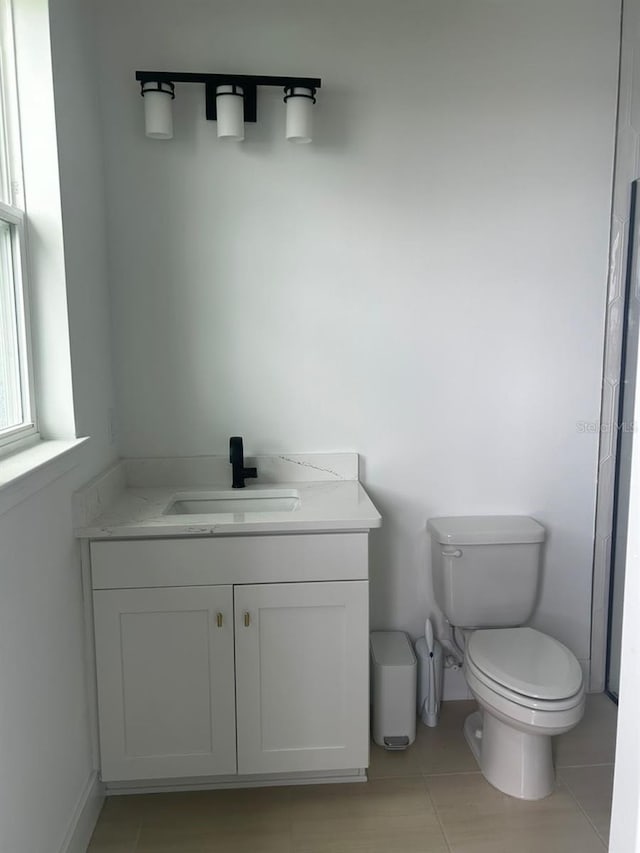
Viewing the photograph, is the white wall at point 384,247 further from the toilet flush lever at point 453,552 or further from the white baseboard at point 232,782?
the white baseboard at point 232,782

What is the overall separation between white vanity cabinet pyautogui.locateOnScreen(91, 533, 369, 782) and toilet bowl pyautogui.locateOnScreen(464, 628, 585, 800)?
0.39 m

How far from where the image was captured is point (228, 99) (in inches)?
83.4

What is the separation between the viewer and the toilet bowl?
6.26 feet

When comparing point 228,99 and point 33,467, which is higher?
point 228,99

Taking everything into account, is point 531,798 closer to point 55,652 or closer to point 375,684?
point 375,684

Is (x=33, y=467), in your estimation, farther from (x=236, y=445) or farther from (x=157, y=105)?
(x=157, y=105)

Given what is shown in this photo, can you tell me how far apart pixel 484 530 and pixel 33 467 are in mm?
1471

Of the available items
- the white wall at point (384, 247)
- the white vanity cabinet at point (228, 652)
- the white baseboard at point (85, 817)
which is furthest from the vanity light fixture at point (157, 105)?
the white baseboard at point (85, 817)

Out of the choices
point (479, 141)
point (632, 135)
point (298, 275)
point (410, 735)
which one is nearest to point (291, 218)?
point (298, 275)

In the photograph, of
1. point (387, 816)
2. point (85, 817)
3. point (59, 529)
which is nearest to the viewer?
point (59, 529)

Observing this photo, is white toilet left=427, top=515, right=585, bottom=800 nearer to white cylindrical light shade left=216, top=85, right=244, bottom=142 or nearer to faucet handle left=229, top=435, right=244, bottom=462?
faucet handle left=229, top=435, right=244, bottom=462

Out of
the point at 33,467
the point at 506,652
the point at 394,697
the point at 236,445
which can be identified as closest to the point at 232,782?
the point at 394,697

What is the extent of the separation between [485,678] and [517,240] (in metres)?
1.45

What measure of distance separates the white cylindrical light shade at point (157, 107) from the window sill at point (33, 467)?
3.26 ft
